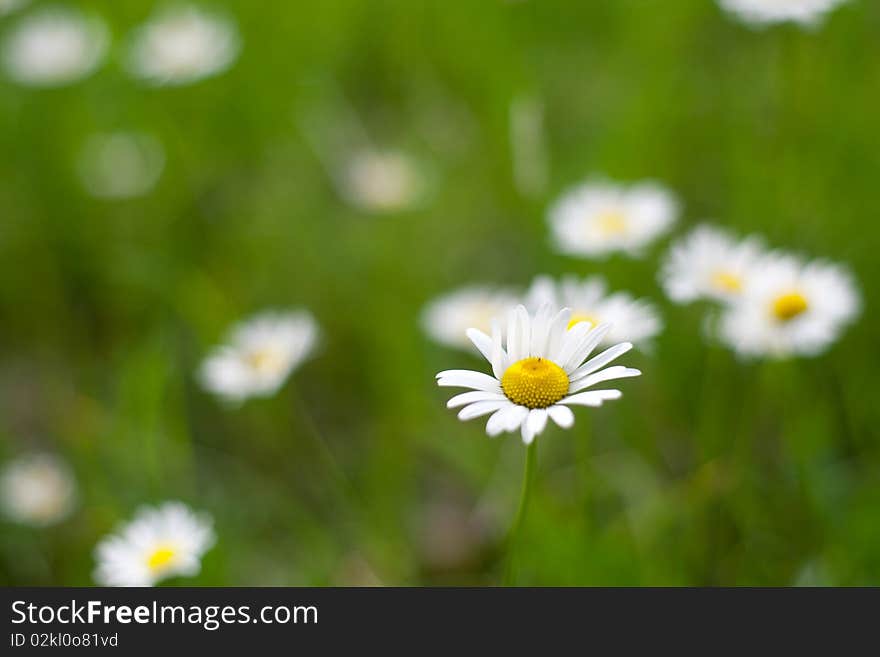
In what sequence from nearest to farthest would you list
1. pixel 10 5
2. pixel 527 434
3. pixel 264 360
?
pixel 527 434, pixel 264 360, pixel 10 5

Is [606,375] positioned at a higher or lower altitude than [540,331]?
lower

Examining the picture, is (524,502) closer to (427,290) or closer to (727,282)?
(727,282)

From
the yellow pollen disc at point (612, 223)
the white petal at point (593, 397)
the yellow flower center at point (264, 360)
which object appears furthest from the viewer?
the yellow pollen disc at point (612, 223)

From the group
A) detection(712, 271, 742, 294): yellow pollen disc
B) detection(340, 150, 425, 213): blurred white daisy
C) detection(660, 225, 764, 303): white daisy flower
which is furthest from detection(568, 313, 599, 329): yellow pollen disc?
detection(340, 150, 425, 213): blurred white daisy

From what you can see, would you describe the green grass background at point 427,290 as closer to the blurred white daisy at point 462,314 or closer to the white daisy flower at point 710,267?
the blurred white daisy at point 462,314

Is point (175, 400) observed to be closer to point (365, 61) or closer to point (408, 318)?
point (408, 318)

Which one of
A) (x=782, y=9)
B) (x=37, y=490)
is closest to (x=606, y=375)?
(x=782, y=9)

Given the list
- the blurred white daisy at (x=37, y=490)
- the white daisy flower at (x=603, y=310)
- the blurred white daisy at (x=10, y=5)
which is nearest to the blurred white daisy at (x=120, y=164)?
the blurred white daisy at (x=10, y=5)
